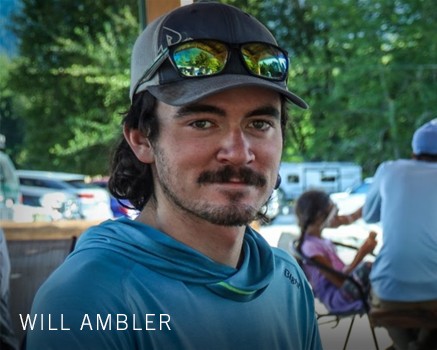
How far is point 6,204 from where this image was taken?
3.53 metres

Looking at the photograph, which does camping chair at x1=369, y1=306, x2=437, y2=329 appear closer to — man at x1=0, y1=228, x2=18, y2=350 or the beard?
man at x1=0, y1=228, x2=18, y2=350

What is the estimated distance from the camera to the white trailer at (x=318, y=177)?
3.68 metres

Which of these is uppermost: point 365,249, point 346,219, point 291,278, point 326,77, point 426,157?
point 326,77

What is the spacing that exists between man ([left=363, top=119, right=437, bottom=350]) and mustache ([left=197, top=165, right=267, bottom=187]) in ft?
7.30

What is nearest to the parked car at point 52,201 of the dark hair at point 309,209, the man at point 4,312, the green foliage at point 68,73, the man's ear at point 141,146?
the green foliage at point 68,73

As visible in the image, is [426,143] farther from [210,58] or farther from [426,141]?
[210,58]

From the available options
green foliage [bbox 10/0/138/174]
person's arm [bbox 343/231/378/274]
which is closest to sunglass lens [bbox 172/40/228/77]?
person's arm [bbox 343/231/378/274]

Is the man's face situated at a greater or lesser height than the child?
greater

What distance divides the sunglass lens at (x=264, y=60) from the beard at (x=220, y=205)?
0.14 meters

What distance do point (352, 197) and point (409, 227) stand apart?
2.61 ft

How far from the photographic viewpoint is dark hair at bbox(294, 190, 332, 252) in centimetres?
335

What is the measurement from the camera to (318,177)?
13.4 feet

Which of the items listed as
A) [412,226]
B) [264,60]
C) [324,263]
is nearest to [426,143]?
[412,226]

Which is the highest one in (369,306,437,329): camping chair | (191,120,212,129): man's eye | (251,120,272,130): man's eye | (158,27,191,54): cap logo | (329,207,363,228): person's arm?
(158,27,191,54): cap logo
